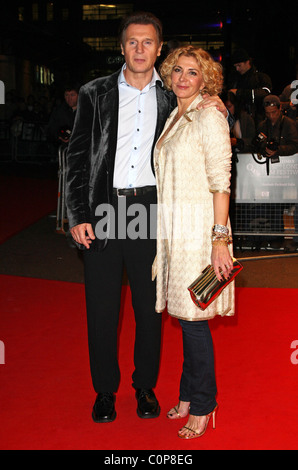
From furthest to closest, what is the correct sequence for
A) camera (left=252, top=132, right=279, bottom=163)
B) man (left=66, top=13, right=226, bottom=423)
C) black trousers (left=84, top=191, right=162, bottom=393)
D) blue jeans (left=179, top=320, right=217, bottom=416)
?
1. camera (left=252, top=132, right=279, bottom=163)
2. black trousers (left=84, top=191, right=162, bottom=393)
3. man (left=66, top=13, right=226, bottom=423)
4. blue jeans (left=179, top=320, right=217, bottom=416)

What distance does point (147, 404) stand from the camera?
3299mm

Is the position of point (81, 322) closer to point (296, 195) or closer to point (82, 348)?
point (82, 348)

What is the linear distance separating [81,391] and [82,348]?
0.70 m

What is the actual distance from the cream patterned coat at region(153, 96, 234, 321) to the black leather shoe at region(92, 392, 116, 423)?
64 centimetres

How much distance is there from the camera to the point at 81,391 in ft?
11.8

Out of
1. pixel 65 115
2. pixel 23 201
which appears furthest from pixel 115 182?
pixel 23 201

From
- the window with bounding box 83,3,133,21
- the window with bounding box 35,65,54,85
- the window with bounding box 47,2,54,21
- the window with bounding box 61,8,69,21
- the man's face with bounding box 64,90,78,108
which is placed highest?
the window with bounding box 83,3,133,21

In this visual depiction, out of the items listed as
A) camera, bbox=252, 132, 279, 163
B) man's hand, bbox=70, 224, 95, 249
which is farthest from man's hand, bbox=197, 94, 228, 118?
camera, bbox=252, 132, 279, 163

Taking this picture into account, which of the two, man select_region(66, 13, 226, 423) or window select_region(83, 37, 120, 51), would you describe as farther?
window select_region(83, 37, 120, 51)

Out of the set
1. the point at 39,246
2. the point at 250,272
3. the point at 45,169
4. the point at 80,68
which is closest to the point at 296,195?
the point at 250,272

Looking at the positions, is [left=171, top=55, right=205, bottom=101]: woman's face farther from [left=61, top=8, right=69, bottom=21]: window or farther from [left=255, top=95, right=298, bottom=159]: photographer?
[left=61, top=8, right=69, bottom=21]: window

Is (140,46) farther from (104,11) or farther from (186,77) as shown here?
(104,11)

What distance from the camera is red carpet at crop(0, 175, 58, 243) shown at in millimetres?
9375
